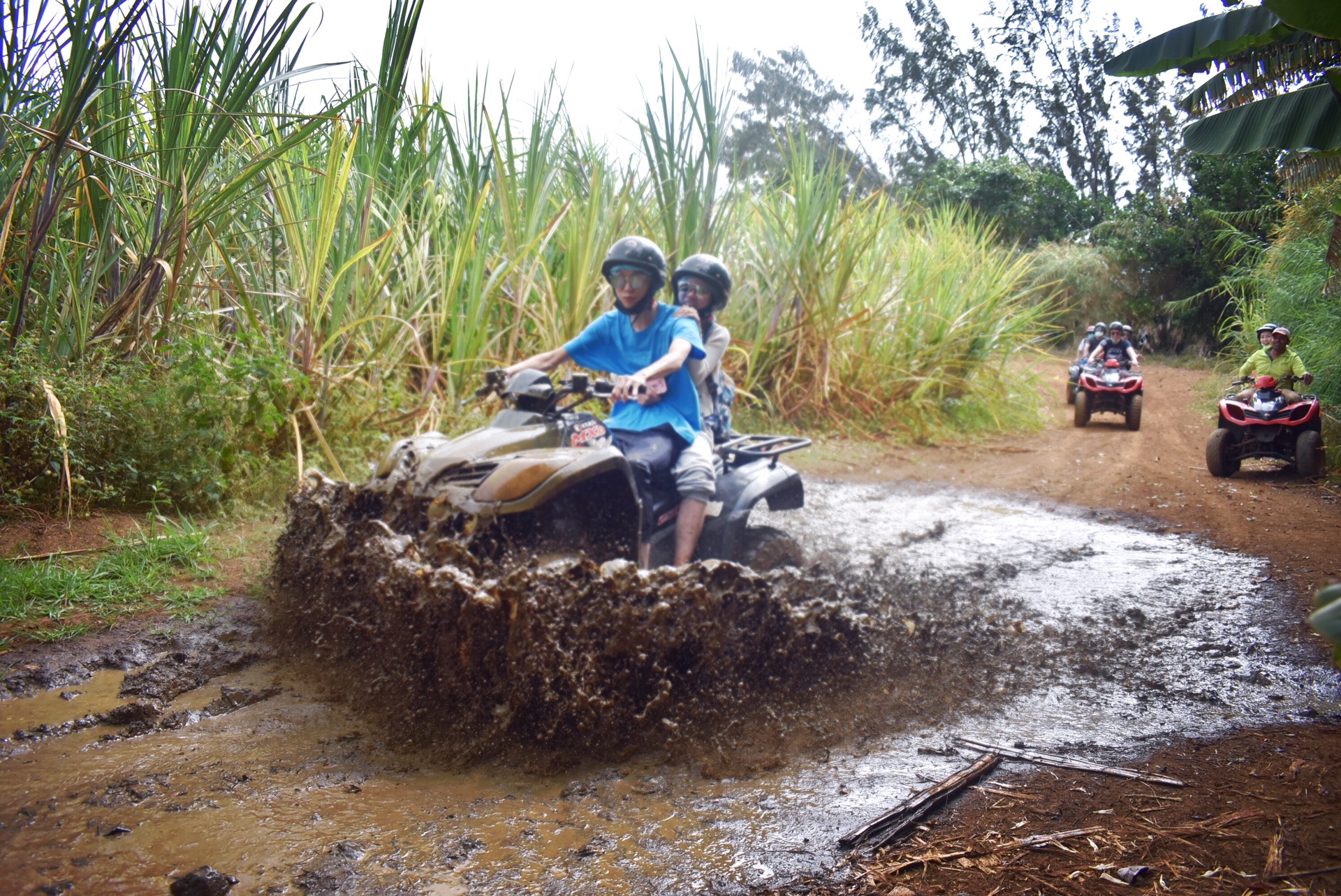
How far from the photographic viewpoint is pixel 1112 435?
476 inches

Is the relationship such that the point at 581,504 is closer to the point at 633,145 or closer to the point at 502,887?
the point at 502,887

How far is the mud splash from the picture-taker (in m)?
2.93

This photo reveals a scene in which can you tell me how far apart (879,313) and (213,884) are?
9444 mm

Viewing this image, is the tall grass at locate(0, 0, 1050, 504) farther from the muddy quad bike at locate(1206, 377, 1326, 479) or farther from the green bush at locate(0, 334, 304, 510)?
the muddy quad bike at locate(1206, 377, 1326, 479)

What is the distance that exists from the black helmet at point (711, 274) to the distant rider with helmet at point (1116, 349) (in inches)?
370

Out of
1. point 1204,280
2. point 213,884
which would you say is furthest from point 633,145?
point 1204,280

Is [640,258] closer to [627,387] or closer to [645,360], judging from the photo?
[645,360]

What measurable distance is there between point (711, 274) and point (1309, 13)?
284 centimetres

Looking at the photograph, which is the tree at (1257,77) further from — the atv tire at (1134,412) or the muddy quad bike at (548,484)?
the atv tire at (1134,412)

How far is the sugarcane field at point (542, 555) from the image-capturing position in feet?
7.79

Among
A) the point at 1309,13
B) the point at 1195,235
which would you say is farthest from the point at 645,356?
the point at 1195,235

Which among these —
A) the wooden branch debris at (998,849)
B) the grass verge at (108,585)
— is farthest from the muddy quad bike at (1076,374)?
the grass verge at (108,585)

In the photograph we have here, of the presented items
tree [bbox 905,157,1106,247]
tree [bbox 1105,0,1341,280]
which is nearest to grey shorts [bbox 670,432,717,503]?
tree [bbox 1105,0,1341,280]

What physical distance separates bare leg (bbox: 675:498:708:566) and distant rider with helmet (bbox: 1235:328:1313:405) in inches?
263
